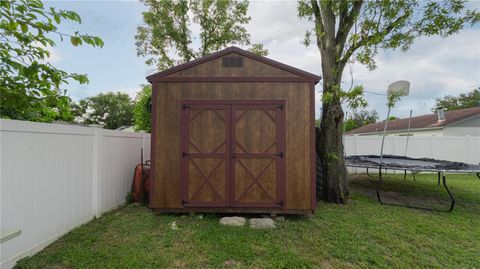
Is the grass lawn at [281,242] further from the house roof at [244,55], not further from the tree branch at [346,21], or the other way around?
the tree branch at [346,21]

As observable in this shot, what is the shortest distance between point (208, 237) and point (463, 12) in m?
5.97

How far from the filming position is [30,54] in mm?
2236

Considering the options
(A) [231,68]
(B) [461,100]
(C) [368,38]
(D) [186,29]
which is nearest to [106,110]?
(D) [186,29]

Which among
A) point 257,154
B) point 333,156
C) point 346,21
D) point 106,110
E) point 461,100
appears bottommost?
point 333,156

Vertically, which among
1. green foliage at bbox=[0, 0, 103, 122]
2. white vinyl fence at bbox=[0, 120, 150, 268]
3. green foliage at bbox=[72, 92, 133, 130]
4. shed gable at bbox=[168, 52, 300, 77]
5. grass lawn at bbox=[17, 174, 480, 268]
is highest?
green foliage at bbox=[72, 92, 133, 130]

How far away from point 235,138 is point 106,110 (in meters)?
34.6

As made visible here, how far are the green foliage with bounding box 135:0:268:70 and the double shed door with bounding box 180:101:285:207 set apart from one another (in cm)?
1150

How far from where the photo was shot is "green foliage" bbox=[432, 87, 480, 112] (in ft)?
84.9

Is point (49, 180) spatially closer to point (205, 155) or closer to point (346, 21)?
point (205, 155)

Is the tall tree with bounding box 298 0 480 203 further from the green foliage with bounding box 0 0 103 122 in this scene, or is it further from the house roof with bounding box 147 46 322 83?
the green foliage with bounding box 0 0 103 122

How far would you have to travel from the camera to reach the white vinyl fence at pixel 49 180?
7.79ft

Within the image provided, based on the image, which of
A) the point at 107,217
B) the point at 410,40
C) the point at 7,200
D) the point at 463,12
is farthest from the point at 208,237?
the point at 463,12

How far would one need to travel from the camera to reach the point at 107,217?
397 cm

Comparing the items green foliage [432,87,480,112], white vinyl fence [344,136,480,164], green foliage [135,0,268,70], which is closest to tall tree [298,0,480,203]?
white vinyl fence [344,136,480,164]
